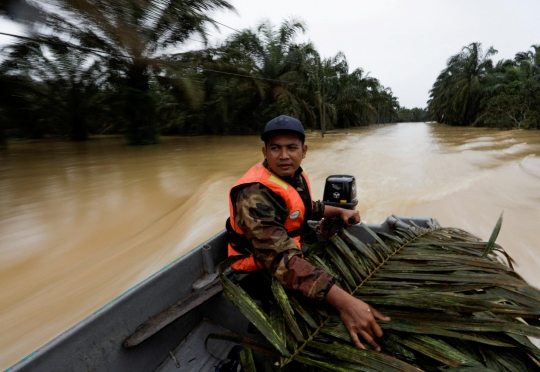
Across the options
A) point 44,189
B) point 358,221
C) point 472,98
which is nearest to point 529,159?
point 358,221

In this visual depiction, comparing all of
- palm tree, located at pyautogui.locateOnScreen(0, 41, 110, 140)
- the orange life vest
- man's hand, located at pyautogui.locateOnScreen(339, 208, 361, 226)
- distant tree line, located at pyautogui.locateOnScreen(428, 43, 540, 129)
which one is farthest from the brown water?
distant tree line, located at pyautogui.locateOnScreen(428, 43, 540, 129)

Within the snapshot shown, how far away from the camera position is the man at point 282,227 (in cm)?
103

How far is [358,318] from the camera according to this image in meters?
0.99

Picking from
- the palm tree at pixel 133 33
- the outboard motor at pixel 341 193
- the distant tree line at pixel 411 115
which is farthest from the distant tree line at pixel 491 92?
the distant tree line at pixel 411 115

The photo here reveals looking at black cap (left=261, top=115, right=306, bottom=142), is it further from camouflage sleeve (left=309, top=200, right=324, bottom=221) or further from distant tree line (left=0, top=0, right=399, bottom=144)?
distant tree line (left=0, top=0, right=399, bottom=144)

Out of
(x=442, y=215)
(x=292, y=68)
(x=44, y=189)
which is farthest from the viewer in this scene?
(x=292, y=68)

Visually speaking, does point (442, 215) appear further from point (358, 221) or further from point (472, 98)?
point (472, 98)

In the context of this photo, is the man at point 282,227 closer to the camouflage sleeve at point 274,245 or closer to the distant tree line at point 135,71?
the camouflage sleeve at point 274,245

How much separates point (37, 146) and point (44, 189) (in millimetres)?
6024

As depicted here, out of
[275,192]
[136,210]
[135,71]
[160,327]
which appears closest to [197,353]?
[160,327]

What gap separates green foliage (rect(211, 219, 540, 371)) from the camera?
2.78 feet

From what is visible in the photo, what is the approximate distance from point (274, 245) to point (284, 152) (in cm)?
53

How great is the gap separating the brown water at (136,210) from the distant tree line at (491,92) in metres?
14.2

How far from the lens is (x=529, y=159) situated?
23.8 ft
